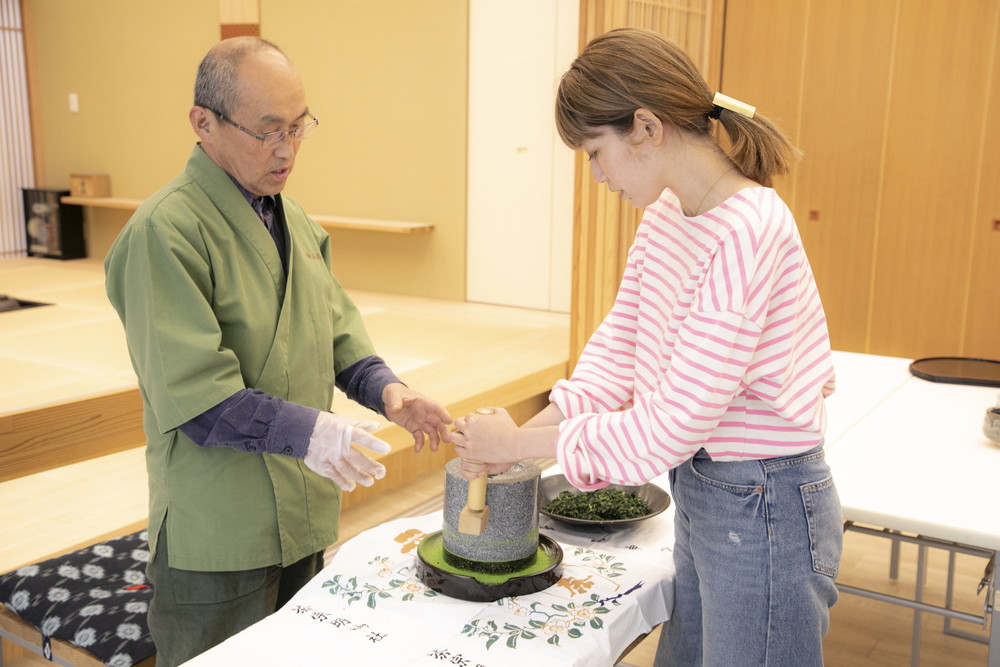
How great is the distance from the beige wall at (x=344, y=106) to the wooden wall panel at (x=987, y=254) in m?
2.87

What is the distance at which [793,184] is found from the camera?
177 inches

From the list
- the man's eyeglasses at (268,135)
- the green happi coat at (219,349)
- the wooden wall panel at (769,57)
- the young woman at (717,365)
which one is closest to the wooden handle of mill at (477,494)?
the young woman at (717,365)

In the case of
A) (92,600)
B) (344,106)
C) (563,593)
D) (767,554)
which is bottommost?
(92,600)

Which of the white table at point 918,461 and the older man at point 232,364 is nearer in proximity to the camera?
the older man at point 232,364

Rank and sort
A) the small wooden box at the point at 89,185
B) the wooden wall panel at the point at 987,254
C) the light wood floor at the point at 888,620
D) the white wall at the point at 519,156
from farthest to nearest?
1. the small wooden box at the point at 89,185
2. the white wall at the point at 519,156
3. the wooden wall panel at the point at 987,254
4. the light wood floor at the point at 888,620

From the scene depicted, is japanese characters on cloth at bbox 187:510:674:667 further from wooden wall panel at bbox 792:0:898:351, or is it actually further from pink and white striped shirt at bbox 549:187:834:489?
wooden wall panel at bbox 792:0:898:351

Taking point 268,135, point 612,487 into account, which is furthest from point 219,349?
point 612,487

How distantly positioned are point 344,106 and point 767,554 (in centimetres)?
549

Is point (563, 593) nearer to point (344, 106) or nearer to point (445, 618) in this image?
point (445, 618)

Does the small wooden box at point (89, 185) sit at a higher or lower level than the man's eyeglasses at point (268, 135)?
lower

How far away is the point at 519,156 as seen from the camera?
217 inches

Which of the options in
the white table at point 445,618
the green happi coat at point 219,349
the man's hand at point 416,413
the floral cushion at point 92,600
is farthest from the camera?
the floral cushion at point 92,600

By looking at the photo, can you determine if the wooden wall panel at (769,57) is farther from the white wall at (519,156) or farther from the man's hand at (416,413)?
the man's hand at (416,413)

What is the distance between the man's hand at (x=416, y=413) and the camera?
5.49 feet
